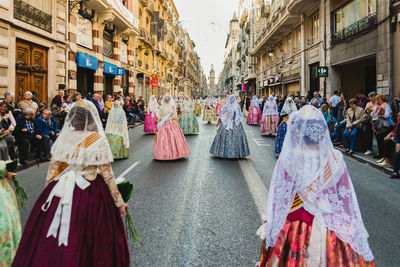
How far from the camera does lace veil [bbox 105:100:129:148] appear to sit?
8.88 meters

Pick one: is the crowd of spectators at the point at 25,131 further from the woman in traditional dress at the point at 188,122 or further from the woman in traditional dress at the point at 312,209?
the woman in traditional dress at the point at 312,209

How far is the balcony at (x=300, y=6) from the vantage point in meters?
20.5

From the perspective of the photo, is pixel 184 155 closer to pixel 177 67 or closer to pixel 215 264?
pixel 215 264

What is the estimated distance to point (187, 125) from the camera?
15.5 meters

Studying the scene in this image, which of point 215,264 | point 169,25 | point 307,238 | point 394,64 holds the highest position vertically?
point 169,25

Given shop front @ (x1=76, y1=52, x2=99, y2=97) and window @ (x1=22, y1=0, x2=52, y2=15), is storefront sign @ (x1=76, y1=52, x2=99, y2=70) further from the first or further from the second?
window @ (x1=22, y1=0, x2=52, y2=15)

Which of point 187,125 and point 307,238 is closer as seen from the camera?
point 307,238

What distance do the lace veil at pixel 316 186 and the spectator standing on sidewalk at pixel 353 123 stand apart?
8.30 m

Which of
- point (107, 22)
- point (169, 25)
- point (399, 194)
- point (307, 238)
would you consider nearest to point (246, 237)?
point (307, 238)

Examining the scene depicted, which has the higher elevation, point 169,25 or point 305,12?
point 169,25

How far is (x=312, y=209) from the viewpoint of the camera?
241 cm

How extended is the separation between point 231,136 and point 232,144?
223mm

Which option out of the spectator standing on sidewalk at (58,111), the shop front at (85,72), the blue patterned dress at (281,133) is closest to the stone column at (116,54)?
the shop front at (85,72)

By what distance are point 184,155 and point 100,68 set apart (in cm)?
1470
